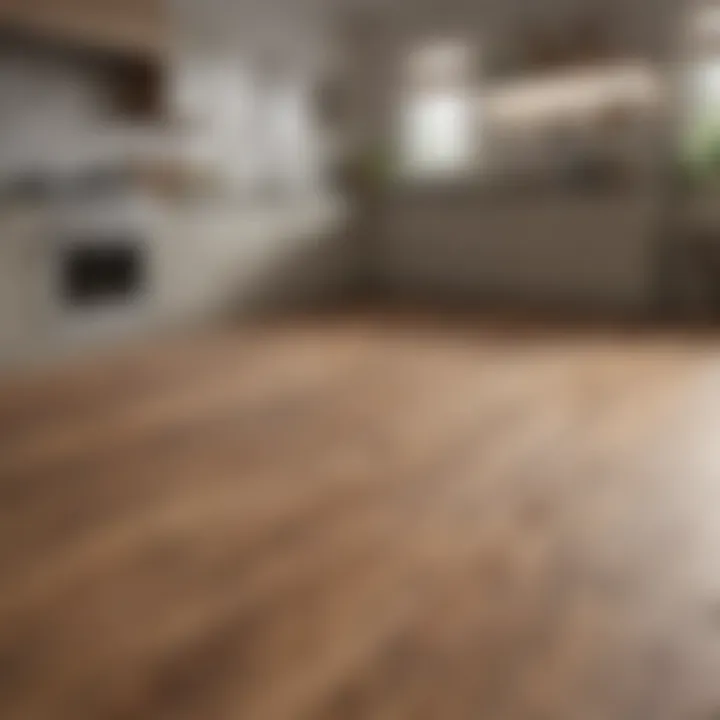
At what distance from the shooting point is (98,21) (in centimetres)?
392

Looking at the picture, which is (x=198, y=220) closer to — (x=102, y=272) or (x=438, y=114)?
(x=102, y=272)

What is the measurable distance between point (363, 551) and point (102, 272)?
115 inches

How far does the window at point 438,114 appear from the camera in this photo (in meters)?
5.93

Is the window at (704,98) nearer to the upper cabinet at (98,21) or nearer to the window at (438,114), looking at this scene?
the window at (438,114)

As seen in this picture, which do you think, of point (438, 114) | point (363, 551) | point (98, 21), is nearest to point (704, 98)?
point (438, 114)

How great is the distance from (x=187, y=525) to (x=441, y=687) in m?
0.79

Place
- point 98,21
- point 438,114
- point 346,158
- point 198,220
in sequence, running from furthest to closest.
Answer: point 346,158
point 438,114
point 198,220
point 98,21

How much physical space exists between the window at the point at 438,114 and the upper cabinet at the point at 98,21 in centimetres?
235

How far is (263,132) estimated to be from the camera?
5586 mm

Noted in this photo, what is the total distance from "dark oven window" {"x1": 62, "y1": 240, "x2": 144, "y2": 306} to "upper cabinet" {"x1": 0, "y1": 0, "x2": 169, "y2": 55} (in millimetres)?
1029

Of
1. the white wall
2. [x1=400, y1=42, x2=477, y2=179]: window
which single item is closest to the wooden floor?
the white wall

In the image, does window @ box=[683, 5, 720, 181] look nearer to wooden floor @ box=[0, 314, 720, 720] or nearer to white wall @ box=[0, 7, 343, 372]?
wooden floor @ box=[0, 314, 720, 720]

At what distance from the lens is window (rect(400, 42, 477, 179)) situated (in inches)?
233

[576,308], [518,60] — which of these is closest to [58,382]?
[576,308]
